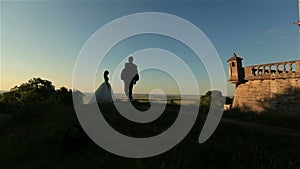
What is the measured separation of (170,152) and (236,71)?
1433 cm

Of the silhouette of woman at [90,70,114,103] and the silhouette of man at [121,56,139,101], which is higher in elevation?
the silhouette of man at [121,56,139,101]

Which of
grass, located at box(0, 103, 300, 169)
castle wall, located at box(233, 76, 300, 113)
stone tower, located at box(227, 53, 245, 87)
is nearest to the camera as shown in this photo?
grass, located at box(0, 103, 300, 169)

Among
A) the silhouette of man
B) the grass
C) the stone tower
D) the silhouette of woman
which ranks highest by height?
the stone tower

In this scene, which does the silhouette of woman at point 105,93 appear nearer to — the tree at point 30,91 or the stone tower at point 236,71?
the stone tower at point 236,71

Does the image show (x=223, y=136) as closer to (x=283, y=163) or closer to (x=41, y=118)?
(x=283, y=163)

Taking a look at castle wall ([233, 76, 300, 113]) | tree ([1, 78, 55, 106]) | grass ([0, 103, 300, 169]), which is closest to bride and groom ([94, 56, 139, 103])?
grass ([0, 103, 300, 169])

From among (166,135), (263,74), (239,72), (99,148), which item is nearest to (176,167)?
(166,135)

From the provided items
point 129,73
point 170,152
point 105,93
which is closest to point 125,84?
point 129,73

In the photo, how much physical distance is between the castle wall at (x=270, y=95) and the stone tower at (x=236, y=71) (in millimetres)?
638

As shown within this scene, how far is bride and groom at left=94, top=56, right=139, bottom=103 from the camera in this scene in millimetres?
10578

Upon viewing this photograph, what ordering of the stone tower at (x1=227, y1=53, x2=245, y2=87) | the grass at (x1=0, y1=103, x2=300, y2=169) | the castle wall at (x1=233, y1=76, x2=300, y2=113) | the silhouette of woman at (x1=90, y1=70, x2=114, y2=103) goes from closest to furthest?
1. the grass at (x1=0, y1=103, x2=300, y2=169)
2. the silhouette of woman at (x1=90, y1=70, x2=114, y2=103)
3. the castle wall at (x1=233, y1=76, x2=300, y2=113)
4. the stone tower at (x1=227, y1=53, x2=245, y2=87)

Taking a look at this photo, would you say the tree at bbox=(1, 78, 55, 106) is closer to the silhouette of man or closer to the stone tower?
the silhouette of man

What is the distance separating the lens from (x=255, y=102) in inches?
612

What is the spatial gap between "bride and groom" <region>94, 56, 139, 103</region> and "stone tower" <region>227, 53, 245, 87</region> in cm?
1022
